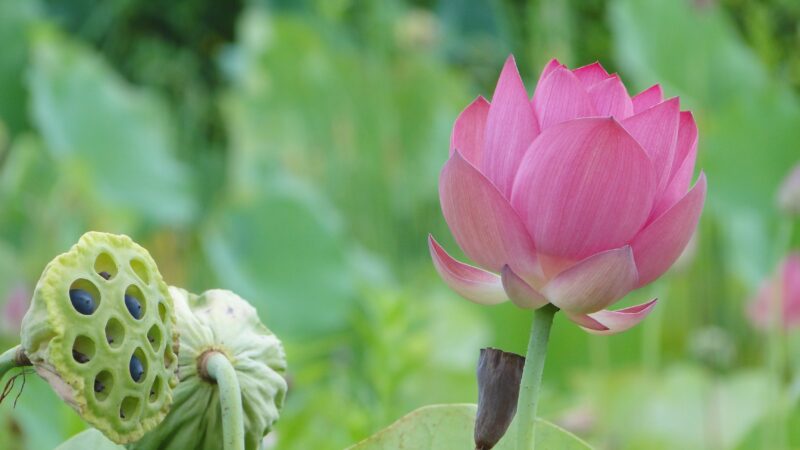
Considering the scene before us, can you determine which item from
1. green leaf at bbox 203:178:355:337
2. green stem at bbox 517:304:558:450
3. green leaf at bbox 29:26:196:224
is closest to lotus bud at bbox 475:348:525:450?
green stem at bbox 517:304:558:450

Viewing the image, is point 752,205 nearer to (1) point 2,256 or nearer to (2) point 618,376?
(2) point 618,376

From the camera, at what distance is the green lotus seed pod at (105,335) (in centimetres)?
24

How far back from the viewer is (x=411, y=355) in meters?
0.79

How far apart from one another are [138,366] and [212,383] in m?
0.04

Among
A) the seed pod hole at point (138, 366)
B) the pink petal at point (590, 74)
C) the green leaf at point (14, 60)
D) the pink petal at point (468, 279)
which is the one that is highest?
the green leaf at point (14, 60)

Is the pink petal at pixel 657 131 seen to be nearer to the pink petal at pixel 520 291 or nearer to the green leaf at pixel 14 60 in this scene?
the pink petal at pixel 520 291

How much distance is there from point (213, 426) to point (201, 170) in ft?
9.97

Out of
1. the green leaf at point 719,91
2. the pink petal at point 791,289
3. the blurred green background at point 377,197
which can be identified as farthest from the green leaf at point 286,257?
the pink petal at point 791,289

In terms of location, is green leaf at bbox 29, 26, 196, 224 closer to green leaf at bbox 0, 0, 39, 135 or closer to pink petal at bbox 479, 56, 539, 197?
green leaf at bbox 0, 0, 39, 135

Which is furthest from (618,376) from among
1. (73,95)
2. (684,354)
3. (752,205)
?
(73,95)

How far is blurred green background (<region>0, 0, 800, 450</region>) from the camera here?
1191mm

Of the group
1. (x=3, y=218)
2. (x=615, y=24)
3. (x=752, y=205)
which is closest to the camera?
(x=752, y=205)

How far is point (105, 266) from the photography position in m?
0.25

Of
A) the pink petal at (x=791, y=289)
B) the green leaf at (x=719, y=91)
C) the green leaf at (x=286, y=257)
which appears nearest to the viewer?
the pink petal at (x=791, y=289)
